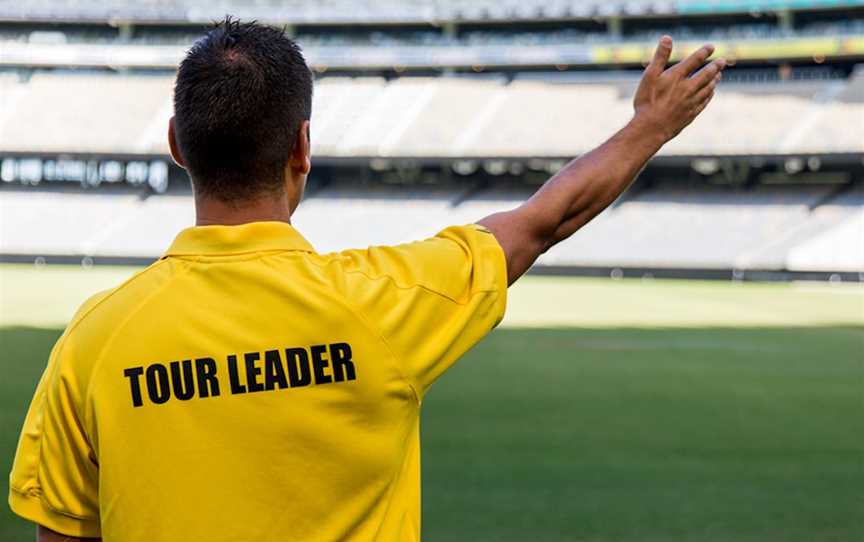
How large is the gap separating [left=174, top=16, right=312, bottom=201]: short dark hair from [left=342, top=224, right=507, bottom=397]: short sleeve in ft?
0.68

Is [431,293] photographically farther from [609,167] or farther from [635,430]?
[635,430]

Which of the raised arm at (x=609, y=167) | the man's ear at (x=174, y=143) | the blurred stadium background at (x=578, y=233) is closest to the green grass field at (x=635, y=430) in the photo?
the blurred stadium background at (x=578, y=233)

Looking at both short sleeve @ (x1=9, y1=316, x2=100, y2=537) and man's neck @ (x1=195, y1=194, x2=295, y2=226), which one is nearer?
short sleeve @ (x1=9, y1=316, x2=100, y2=537)

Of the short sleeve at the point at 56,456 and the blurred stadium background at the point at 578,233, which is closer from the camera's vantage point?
the short sleeve at the point at 56,456

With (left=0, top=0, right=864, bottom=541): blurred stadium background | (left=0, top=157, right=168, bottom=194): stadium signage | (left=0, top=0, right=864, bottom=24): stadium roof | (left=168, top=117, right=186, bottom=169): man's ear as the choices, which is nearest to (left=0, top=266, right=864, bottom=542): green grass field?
(left=0, top=0, right=864, bottom=541): blurred stadium background

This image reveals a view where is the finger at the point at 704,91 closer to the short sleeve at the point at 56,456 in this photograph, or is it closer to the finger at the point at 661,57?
the finger at the point at 661,57

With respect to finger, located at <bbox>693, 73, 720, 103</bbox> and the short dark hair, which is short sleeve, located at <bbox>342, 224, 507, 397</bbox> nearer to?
the short dark hair

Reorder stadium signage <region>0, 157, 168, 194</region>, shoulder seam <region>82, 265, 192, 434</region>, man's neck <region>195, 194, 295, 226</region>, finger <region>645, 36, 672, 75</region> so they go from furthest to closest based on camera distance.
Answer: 1. stadium signage <region>0, 157, 168, 194</region>
2. finger <region>645, 36, 672, 75</region>
3. man's neck <region>195, 194, 295, 226</region>
4. shoulder seam <region>82, 265, 192, 434</region>

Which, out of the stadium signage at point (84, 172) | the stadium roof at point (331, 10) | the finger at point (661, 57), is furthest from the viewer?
the stadium roof at point (331, 10)

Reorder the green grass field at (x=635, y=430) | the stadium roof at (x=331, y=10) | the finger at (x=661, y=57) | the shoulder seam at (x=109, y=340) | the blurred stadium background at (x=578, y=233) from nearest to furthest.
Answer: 1. the shoulder seam at (x=109, y=340)
2. the finger at (x=661, y=57)
3. the green grass field at (x=635, y=430)
4. the blurred stadium background at (x=578, y=233)
5. the stadium roof at (x=331, y=10)

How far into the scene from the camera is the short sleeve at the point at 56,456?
168 centimetres

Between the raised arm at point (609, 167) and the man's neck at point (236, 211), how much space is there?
1.17 feet

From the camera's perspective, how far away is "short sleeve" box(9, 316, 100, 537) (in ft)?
5.50

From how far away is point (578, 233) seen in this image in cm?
4119
